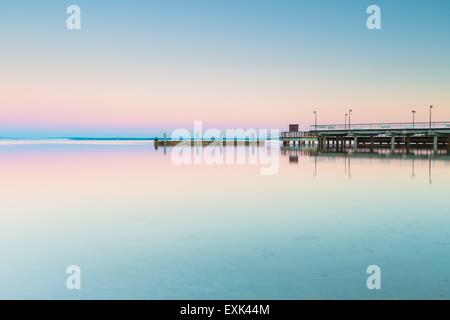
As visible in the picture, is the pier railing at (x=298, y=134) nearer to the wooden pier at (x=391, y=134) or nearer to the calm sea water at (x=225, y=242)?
the wooden pier at (x=391, y=134)

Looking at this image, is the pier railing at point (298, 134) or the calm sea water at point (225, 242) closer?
the calm sea water at point (225, 242)

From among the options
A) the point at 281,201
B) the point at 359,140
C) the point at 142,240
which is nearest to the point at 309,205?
the point at 281,201

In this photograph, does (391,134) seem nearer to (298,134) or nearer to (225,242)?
(298,134)

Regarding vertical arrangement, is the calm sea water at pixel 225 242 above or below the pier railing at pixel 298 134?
below

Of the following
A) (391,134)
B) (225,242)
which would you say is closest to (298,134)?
(391,134)

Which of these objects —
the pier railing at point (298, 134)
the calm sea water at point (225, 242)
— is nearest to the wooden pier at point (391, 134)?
the pier railing at point (298, 134)

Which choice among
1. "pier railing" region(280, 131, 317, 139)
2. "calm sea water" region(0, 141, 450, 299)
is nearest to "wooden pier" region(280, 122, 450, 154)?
"pier railing" region(280, 131, 317, 139)

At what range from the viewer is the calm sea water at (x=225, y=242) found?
7367 millimetres

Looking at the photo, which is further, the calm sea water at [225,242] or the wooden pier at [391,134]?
the wooden pier at [391,134]

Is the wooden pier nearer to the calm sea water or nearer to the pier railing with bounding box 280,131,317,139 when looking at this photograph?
the pier railing with bounding box 280,131,317,139

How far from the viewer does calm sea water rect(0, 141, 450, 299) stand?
24.2ft
